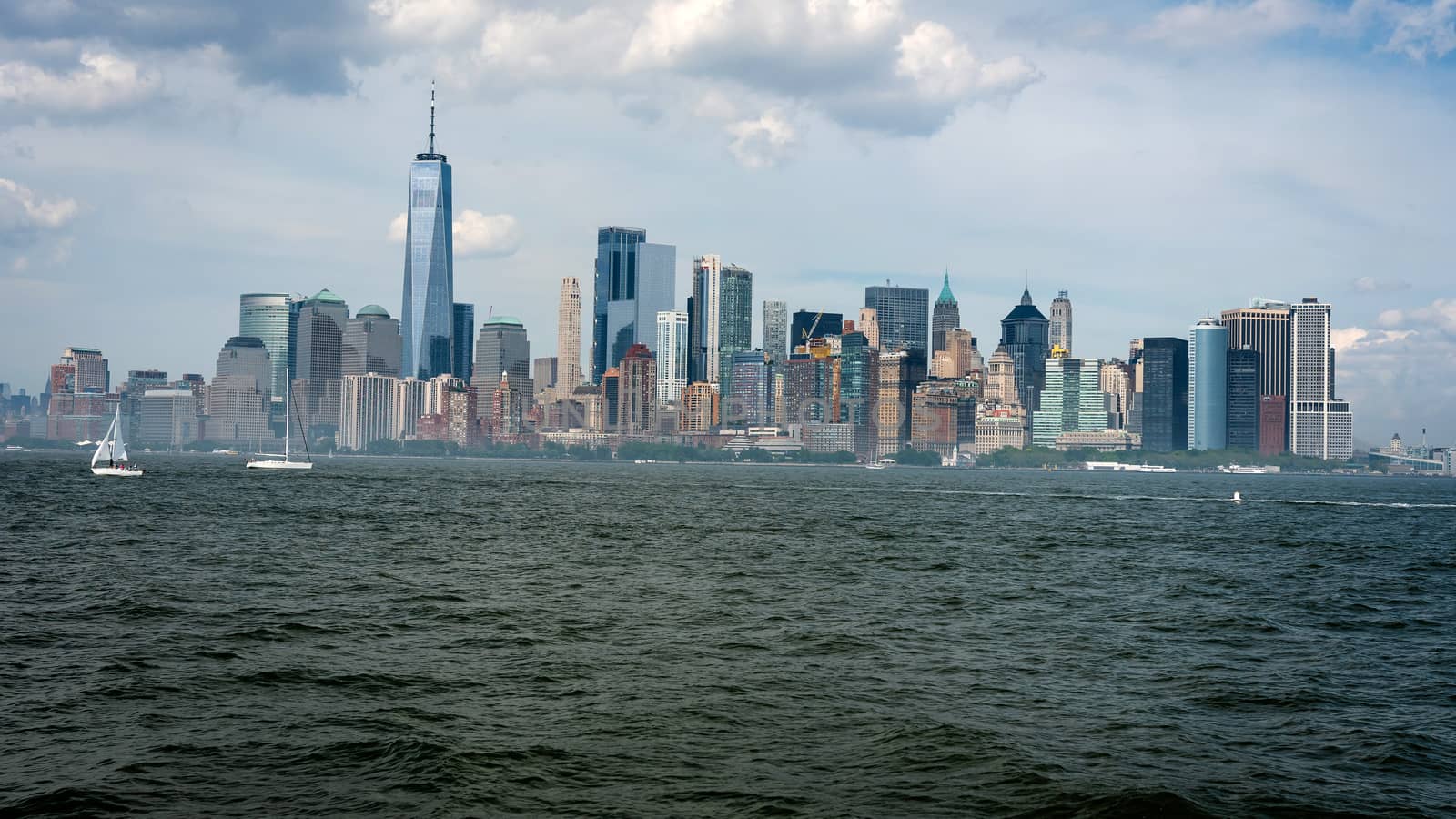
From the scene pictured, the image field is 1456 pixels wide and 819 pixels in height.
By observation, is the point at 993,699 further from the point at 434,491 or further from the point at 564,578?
the point at 434,491

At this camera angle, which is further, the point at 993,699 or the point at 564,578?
the point at 564,578

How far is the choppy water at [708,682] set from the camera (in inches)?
903

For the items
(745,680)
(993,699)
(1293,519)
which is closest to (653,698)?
(745,680)

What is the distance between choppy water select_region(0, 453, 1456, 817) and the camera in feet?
75.3

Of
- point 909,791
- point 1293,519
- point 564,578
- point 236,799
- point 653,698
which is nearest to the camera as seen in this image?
point 236,799

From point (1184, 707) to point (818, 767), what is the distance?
12.3 metres

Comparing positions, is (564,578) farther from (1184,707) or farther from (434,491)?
(434,491)

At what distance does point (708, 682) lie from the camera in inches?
1292

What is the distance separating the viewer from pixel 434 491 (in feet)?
552

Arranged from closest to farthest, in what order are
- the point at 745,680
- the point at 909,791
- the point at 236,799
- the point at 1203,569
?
the point at 236,799 < the point at 909,791 < the point at 745,680 < the point at 1203,569

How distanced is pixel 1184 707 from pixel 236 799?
2321 centimetres

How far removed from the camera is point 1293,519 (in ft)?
423

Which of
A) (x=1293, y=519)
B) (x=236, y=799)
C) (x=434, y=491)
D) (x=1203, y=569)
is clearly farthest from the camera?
(x=434, y=491)

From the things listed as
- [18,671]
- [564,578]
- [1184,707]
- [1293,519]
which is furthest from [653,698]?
[1293,519]
